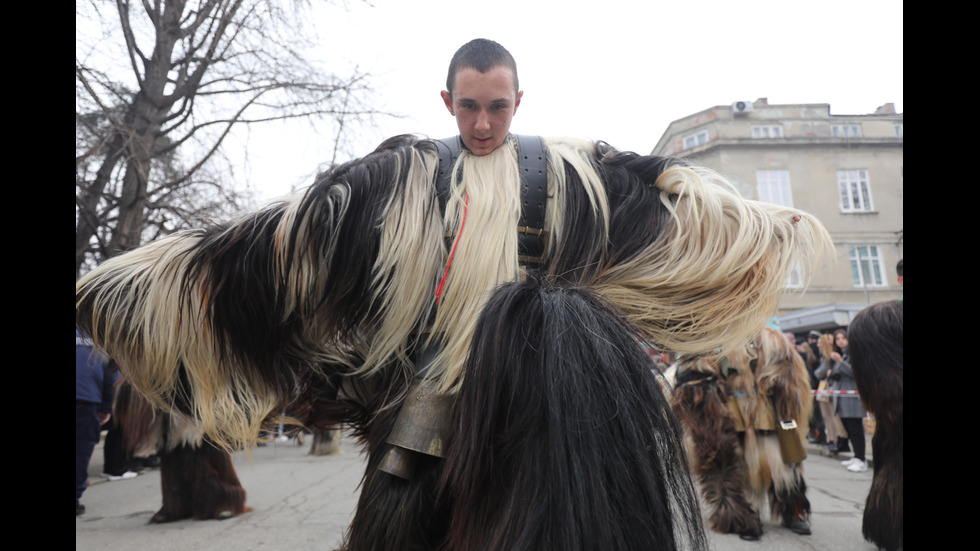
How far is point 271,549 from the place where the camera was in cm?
446

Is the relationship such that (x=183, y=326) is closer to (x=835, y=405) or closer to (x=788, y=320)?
(x=835, y=405)

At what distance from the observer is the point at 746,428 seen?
533cm

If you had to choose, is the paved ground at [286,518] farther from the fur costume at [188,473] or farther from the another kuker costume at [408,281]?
the another kuker costume at [408,281]

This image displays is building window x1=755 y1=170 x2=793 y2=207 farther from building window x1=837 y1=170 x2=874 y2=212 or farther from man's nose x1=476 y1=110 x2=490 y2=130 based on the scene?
man's nose x1=476 y1=110 x2=490 y2=130

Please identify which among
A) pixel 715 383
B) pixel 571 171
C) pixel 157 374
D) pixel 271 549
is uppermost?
pixel 571 171

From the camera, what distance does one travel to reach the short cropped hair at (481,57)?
190cm

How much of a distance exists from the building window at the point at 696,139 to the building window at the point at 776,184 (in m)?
2.45

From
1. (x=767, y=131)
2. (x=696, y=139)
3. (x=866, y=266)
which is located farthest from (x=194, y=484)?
(x=767, y=131)

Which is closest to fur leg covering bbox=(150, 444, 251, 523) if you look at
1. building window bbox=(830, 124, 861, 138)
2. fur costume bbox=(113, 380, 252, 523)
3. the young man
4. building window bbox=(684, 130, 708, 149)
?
fur costume bbox=(113, 380, 252, 523)

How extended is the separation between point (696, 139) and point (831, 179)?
17.4 ft

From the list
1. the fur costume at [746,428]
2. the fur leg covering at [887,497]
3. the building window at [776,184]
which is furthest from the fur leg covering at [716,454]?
the building window at [776,184]

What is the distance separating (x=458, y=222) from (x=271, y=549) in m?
3.62

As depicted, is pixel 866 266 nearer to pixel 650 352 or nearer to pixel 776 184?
pixel 776 184

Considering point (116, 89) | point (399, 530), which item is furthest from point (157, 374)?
point (116, 89)
